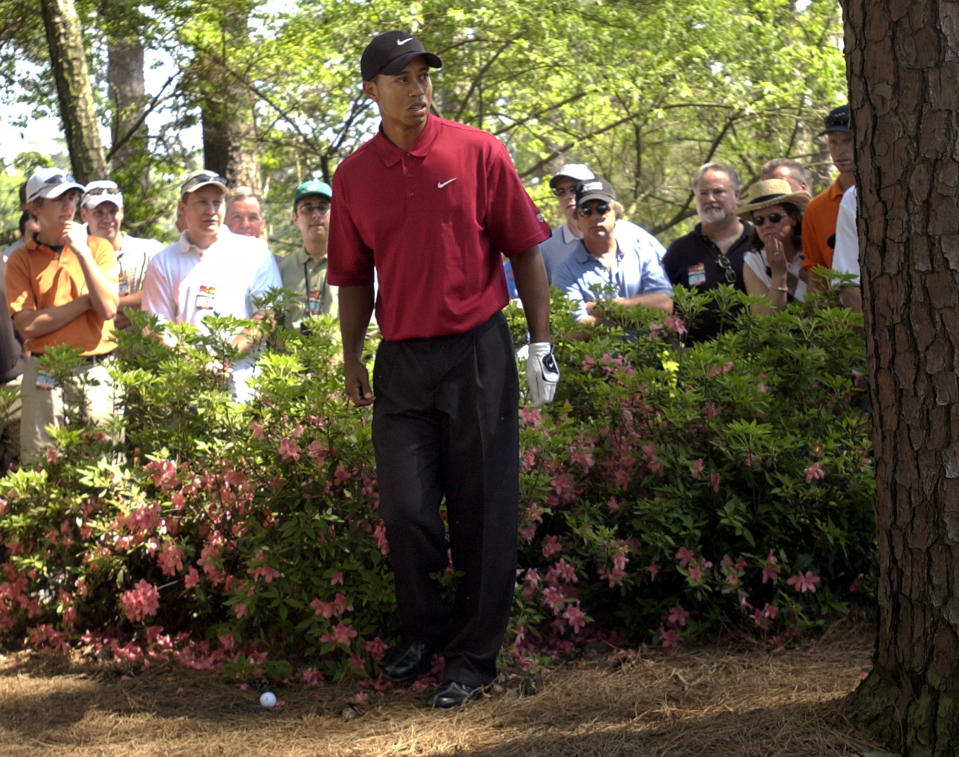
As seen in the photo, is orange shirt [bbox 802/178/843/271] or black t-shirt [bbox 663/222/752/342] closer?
orange shirt [bbox 802/178/843/271]

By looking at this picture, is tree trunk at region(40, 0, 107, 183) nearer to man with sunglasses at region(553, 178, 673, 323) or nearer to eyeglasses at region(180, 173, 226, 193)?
eyeglasses at region(180, 173, 226, 193)

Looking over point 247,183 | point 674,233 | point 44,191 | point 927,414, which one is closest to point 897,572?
point 927,414

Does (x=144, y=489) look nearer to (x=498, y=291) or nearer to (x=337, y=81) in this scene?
(x=498, y=291)

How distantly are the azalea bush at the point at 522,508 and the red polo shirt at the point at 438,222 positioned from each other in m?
0.78

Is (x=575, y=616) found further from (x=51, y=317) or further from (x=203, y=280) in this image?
(x=51, y=317)

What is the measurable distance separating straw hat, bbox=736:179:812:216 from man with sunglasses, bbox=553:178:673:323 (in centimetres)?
61

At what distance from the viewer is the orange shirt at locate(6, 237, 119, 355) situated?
6.94 meters

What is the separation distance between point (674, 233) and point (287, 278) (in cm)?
1457

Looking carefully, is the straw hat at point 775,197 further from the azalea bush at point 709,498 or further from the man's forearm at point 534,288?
the man's forearm at point 534,288

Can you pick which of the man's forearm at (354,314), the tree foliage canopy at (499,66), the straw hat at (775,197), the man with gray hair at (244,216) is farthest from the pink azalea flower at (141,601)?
the tree foliage canopy at (499,66)

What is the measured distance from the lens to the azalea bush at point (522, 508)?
495 centimetres

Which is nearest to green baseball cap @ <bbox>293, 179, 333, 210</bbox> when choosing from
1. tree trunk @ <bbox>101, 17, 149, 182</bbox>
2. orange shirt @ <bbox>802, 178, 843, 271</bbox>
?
orange shirt @ <bbox>802, 178, 843, 271</bbox>

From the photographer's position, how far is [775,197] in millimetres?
7113

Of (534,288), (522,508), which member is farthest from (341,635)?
(534,288)
